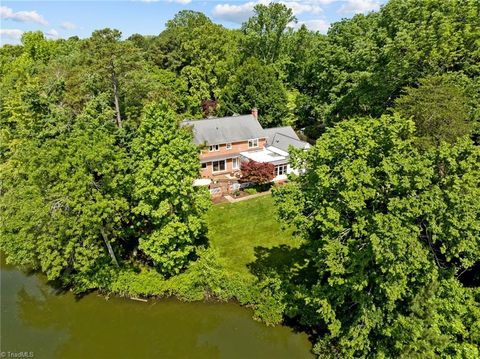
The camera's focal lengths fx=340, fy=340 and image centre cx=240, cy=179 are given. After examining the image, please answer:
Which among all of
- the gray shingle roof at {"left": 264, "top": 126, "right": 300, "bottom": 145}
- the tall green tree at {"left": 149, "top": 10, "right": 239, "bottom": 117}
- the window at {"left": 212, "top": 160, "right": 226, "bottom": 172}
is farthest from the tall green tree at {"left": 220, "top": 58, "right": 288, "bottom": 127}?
the window at {"left": 212, "top": 160, "right": 226, "bottom": 172}

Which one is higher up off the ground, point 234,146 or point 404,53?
point 404,53

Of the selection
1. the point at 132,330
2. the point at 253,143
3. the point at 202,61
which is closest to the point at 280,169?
the point at 253,143

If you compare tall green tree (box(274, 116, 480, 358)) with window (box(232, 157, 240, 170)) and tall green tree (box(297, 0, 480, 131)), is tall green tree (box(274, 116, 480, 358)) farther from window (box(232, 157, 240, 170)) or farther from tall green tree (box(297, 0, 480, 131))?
window (box(232, 157, 240, 170))

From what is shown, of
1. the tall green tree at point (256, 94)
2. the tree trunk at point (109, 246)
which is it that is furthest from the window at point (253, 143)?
the tree trunk at point (109, 246)

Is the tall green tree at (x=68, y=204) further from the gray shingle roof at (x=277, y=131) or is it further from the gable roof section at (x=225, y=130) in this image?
the gray shingle roof at (x=277, y=131)

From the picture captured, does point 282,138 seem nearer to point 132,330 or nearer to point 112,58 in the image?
point 112,58

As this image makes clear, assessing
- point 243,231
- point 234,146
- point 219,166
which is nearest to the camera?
point 243,231

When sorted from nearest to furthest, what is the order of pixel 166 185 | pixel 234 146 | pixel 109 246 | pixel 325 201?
pixel 325 201, pixel 166 185, pixel 109 246, pixel 234 146
